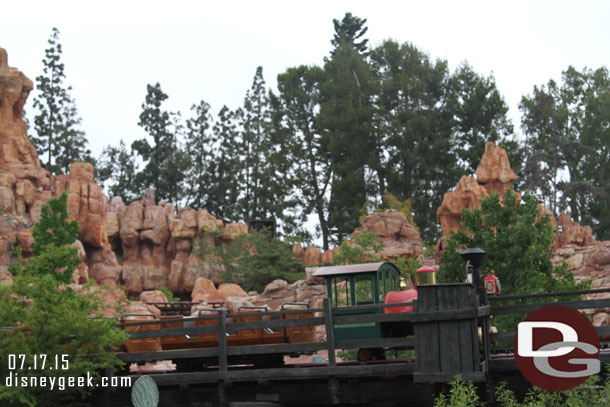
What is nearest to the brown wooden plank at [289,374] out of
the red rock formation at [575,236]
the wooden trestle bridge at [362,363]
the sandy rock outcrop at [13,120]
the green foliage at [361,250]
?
the wooden trestle bridge at [362,363]

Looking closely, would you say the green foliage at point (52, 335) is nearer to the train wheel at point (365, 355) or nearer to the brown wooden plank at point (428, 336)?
the train wheel at point (365, 355)

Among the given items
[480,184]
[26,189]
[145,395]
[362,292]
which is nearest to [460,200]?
[480,184]

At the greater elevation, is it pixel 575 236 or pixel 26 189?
pixel 26 189

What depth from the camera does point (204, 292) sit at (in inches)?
1503

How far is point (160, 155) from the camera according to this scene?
6650 centimetres

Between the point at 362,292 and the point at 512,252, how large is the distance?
6.72 metres

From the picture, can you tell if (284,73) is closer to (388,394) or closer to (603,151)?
(603,151)

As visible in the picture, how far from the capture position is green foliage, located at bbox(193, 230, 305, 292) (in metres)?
39.1

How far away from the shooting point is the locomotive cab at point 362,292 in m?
13.3

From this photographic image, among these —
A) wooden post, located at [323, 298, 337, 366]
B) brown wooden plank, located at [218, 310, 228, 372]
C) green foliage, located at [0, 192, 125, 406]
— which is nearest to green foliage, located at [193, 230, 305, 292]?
green foliage, located at [0, 192, 125, 406]

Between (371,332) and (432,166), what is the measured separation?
39.7m

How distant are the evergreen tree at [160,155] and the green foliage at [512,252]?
4739 centimetres

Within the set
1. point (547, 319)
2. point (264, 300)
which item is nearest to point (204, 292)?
point (264, 300)

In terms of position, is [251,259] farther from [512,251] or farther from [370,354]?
[370,354]
